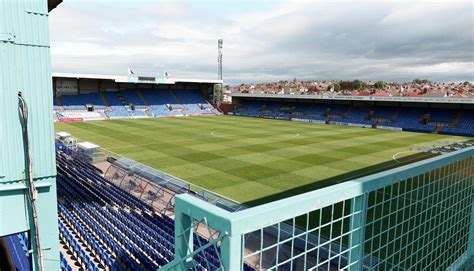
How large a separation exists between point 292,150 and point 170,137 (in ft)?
41.5

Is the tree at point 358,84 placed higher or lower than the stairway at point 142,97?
higher

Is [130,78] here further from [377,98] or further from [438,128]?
[438,128]

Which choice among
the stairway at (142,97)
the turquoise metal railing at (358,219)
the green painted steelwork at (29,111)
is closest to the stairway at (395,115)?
the stairway at (142,97)

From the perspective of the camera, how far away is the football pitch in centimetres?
1766

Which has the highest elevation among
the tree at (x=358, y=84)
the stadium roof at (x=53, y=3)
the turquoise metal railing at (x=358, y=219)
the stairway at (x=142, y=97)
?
the tree at (x=358, y=84)

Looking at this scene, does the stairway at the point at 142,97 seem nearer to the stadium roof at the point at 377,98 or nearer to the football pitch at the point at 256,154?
the football pitch at the point at 256,154

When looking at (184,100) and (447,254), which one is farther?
(184,100)

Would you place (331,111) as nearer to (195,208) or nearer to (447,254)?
(447,254)

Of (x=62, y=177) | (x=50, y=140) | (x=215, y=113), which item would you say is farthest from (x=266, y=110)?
(x=50, y=140)

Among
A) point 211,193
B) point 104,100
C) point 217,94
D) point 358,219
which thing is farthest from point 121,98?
point 358,219

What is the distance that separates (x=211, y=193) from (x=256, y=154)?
40.4 feet

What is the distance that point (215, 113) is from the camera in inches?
2475

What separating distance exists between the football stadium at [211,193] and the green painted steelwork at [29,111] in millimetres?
21

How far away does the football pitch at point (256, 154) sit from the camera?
57.9 feet
